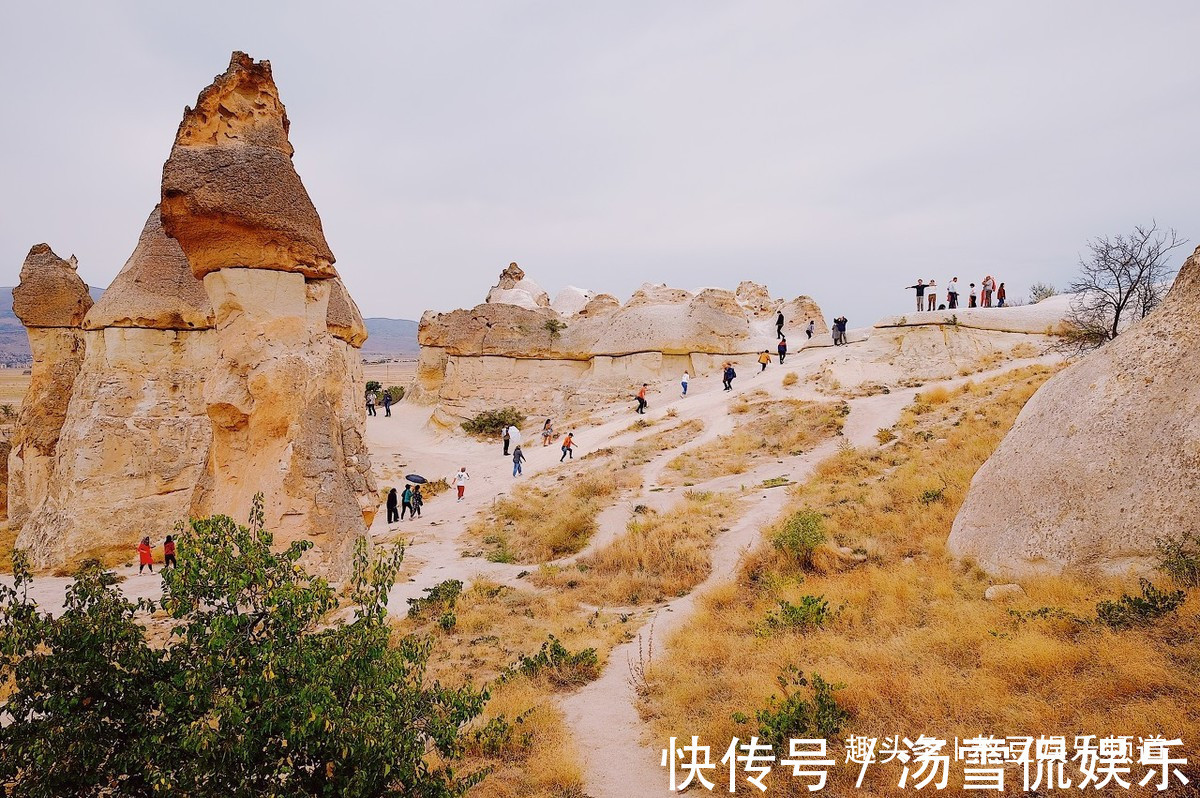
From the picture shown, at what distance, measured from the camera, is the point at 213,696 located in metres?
2.72

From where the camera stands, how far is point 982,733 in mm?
3615

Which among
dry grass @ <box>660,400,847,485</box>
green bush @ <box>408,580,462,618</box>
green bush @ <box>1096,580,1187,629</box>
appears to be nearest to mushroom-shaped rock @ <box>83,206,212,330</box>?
green bush @ <box>408,580,462,618</box>

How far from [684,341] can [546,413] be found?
19.5 ft

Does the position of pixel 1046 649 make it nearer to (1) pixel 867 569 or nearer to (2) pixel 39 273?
(1) pixel 867 569

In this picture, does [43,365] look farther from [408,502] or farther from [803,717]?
[803,717]

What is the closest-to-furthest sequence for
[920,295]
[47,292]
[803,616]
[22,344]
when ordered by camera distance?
1. [803,616]
2. [47,292]
3. [920,295]
4. [22,344]

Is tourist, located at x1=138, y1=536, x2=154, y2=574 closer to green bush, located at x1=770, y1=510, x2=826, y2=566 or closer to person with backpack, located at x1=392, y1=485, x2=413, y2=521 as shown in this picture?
person with backpack, located at x1=392, y1=485, x2=413, y2=521

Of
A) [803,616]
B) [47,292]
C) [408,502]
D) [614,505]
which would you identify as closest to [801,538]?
[803,616]

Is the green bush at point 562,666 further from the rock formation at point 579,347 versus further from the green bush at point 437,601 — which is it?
the rock formation at point 579,347

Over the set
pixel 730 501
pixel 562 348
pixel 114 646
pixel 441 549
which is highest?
pixel 562 348

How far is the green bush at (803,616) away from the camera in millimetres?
5609

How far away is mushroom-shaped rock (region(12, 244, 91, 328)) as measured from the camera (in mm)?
13305

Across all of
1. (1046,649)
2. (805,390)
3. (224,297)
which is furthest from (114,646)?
(805,390)

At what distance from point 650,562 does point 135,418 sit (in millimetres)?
9557
